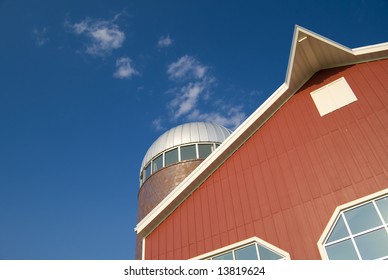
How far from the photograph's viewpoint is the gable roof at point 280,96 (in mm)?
11891

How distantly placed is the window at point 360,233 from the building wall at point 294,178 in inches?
A: 11.8

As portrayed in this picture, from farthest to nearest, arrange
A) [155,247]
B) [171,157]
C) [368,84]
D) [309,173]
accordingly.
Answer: [171,157] < [155,247] < [368,84] < [309,173]

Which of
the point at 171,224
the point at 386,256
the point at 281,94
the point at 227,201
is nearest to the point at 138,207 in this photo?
the point at 171,224

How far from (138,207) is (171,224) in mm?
9461

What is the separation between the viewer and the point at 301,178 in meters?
10.2

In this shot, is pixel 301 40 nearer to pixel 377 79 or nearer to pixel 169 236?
pixel 377 79

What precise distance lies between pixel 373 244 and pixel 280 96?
6141 millimetres

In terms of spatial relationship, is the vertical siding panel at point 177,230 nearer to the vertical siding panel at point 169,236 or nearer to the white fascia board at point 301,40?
the vertical siding panel at point 169,236

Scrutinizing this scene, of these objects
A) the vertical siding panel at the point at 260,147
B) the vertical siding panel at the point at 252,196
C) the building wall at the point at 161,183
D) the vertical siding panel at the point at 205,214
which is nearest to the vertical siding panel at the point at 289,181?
the vertical siding panel at the point at 260,147

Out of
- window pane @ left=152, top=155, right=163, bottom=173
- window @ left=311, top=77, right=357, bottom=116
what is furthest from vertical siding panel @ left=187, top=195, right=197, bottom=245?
window pane @ left=152, top=155, right=163, bottom=173

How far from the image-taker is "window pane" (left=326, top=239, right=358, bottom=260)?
8352mm

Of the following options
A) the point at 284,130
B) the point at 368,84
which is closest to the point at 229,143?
the point at 284,130

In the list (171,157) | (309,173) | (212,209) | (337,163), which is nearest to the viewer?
(337,163)

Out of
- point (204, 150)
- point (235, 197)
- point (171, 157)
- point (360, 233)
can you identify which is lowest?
point (360, 233)
